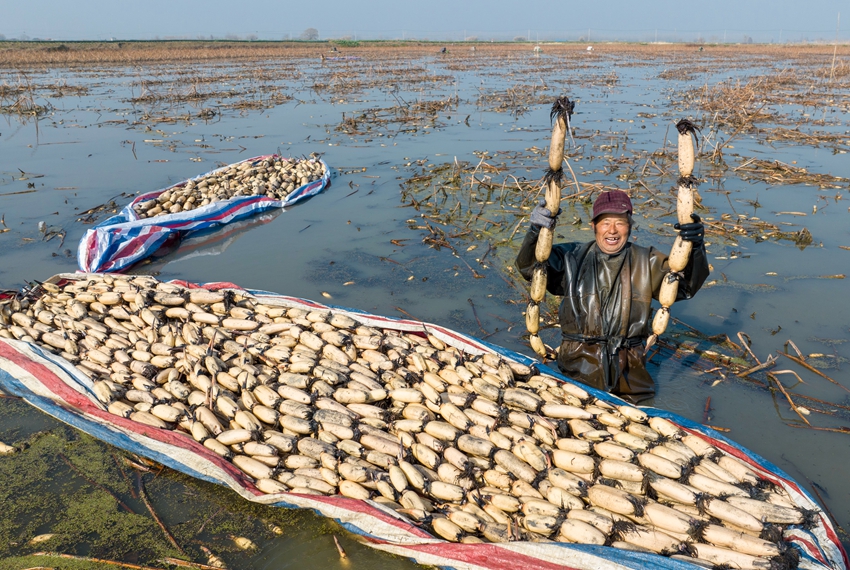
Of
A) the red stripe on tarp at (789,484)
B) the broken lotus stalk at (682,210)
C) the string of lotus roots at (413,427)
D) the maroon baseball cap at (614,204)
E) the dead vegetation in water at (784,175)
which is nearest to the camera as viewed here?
the red stripe on tarp at (789,484)

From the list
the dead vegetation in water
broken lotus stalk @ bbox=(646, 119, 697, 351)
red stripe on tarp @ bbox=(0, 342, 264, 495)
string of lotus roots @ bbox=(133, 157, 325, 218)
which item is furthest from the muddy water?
broken lotus stalk @ bbox=(646, 119, 697, 351)

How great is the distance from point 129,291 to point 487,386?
11.6 ft

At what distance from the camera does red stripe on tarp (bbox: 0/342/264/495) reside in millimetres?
3387

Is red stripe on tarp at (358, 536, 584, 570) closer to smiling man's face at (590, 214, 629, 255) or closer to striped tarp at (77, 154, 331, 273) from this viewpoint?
smiling man's face at (590, 214, 629, 255)

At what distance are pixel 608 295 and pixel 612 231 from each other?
1.68 feet

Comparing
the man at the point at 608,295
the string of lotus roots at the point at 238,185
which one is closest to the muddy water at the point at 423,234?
the string of lotus roots at the point at 238,185

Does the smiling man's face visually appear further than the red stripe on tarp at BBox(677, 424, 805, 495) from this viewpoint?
Yes

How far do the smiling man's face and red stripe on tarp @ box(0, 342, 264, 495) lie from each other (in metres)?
2.99

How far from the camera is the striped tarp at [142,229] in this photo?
22.6 ft

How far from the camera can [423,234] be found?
27.1ft

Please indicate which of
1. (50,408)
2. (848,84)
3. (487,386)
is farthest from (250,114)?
(848,84)

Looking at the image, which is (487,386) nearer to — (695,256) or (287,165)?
(695,256)

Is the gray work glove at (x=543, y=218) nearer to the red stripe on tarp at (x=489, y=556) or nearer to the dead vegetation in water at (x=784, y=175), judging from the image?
the red stripe on tarp at (x=489, y=556)

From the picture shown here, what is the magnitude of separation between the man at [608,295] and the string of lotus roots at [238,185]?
22.2 feet
